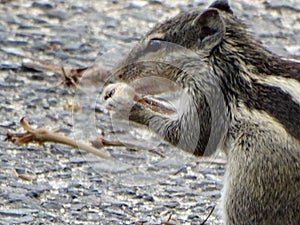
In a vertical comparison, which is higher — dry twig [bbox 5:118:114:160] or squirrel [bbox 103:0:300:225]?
squirrel [bbox 103:0:300:225]

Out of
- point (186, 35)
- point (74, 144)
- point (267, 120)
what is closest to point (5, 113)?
point (74, 144)

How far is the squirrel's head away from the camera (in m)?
4.72

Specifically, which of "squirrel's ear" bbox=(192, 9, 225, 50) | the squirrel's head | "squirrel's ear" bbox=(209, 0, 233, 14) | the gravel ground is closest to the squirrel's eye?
the squirrel's head

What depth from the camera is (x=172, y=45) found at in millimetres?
4812

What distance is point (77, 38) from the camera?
6691 mm

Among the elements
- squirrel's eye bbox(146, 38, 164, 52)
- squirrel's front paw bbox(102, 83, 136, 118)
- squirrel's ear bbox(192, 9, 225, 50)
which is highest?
squirrel's ear bbox(192, 9, 225, 50)

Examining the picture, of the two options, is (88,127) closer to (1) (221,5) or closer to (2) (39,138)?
(2) (39,138)

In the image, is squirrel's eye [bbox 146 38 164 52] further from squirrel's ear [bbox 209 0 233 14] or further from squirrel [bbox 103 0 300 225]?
squirrel's ear [bbox 209 0 233 14]

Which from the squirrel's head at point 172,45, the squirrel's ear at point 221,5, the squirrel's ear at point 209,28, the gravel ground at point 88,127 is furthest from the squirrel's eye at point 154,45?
the gravel ground at point 88,127

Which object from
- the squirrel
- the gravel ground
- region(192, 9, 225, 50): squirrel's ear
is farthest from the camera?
the gravel ground

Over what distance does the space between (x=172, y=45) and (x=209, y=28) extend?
0.65ft

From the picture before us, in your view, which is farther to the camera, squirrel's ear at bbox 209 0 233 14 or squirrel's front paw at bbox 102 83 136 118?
squirrel's ear at bbox 209 0 233 14

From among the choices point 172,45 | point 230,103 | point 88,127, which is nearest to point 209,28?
point 172,45

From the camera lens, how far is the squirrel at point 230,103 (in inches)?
161
